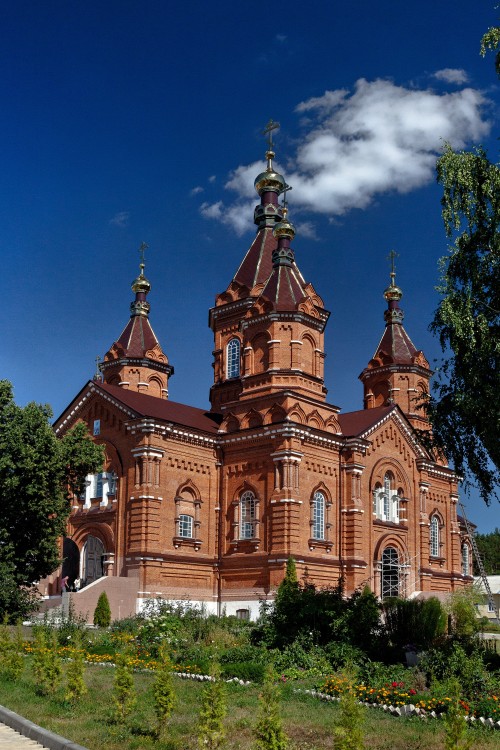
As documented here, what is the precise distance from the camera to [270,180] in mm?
42125

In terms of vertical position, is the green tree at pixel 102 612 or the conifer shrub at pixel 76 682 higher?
the green tree at pixel 102 612

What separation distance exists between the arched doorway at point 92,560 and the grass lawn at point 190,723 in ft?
60.4

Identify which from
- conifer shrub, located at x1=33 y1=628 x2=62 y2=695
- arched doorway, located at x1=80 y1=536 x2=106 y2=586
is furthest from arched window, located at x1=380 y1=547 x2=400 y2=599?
conifer shrub, located at x1=33 y1=628 x2=62 y2=695

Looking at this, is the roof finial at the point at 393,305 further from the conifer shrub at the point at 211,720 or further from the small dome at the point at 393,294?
the conifer shrub at the point at 211,720


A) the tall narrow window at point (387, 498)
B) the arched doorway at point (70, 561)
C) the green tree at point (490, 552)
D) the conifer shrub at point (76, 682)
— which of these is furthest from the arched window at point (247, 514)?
the green tree at point (490, 552)

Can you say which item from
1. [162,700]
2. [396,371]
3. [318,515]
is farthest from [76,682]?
[396,371]

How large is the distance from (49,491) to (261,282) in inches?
669

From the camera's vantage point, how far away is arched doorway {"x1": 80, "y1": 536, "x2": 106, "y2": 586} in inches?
1318

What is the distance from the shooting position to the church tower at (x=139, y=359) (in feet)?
137

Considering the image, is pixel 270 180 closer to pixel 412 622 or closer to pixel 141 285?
pixel 141 285

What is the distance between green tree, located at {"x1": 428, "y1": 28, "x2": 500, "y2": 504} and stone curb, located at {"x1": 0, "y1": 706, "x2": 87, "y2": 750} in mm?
9435

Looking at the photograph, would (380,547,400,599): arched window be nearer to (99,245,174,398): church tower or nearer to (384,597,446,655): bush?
(99,245,174,398): church tower

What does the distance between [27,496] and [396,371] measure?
22993mm

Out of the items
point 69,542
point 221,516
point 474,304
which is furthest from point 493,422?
point 69,542
